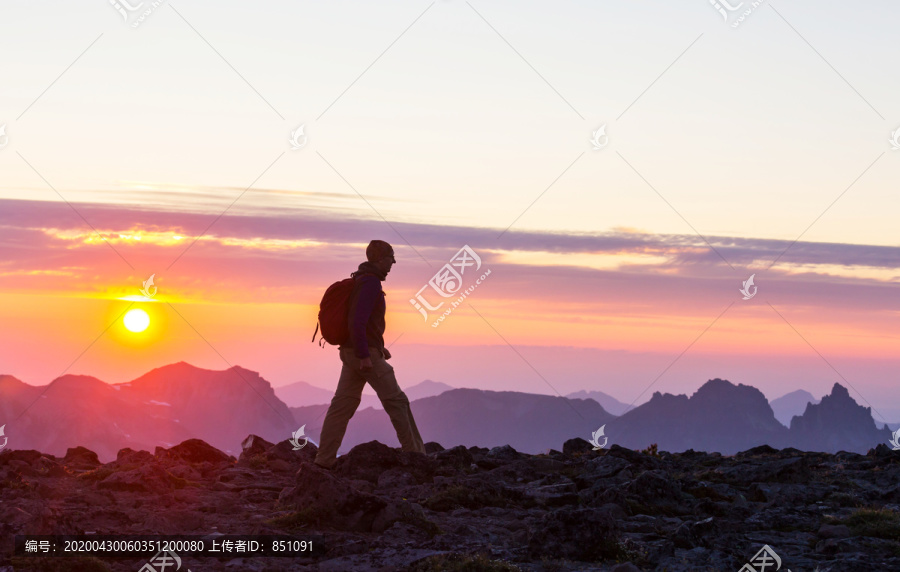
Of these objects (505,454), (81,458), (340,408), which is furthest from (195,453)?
(505,454)

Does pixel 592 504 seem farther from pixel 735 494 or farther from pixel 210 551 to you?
pixel 210 551

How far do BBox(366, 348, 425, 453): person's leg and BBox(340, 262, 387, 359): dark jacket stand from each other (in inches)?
9.7

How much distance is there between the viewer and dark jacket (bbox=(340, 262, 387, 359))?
12.7 m

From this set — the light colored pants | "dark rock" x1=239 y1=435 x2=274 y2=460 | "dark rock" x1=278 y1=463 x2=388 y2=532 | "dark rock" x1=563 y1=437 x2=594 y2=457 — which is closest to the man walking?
the light colored pants

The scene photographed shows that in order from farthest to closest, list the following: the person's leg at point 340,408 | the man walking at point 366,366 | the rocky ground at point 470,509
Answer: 1. the person's leg at point 340,408
2. the man walking at point 366,366
3. the rocky ground at point 470,509

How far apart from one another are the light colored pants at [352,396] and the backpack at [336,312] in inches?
9.7

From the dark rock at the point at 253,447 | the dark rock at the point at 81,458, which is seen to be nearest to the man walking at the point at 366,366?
the dark rock at the point at 253,447

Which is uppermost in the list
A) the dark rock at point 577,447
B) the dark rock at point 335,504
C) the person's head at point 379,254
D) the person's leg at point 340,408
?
the person's head at point 379,254

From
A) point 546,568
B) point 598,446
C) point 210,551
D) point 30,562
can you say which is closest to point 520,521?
point 546,568

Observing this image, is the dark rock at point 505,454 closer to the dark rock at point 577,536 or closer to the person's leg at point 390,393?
the person's leg at point 390,393

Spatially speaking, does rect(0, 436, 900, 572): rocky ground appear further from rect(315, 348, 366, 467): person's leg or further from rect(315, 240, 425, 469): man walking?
rect(315, 240, 425, 469): man walking

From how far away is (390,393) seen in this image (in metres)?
13.0

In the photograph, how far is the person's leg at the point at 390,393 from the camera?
42.4 feet

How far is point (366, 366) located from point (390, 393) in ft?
1.93
